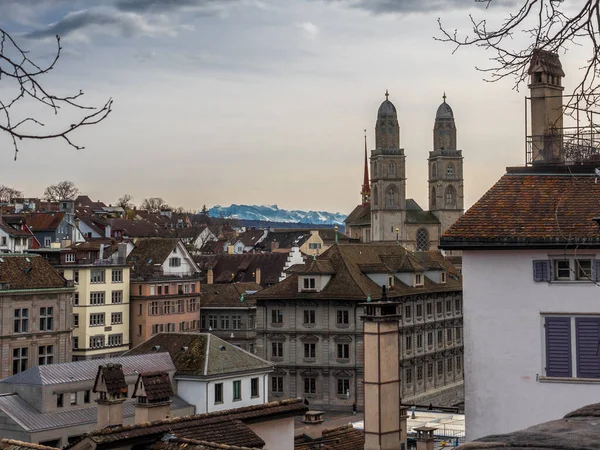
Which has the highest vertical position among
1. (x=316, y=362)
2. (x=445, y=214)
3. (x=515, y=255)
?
(x=445, y=214)

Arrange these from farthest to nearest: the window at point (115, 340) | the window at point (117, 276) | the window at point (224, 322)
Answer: the window at point (224, 322)
the window at point (117, 276)
the window at point (115, 340)

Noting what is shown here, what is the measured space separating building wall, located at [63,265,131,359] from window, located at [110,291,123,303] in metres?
0.13

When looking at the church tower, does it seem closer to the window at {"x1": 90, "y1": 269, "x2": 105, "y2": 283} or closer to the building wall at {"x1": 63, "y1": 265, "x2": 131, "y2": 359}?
the building wall at {"x1": 63, "y1": 265, "x2": 131, "y2": 359}

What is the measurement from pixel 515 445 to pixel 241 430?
1464 cm

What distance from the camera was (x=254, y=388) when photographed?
46719mm

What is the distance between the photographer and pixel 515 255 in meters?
18.0

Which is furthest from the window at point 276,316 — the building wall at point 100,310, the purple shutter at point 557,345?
the purple shutter at point 557,345

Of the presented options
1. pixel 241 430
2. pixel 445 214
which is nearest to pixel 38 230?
pixel 445 214

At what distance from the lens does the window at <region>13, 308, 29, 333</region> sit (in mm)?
61188

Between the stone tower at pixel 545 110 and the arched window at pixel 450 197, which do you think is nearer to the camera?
the stone tower at pixel 545 110

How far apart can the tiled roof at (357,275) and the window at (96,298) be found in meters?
12.6

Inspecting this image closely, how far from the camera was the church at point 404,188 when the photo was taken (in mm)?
136500

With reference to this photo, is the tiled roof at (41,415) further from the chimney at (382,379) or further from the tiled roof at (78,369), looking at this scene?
the chimney at (382,379)

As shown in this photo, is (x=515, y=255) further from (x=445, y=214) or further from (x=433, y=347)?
(x=445, y=214)
